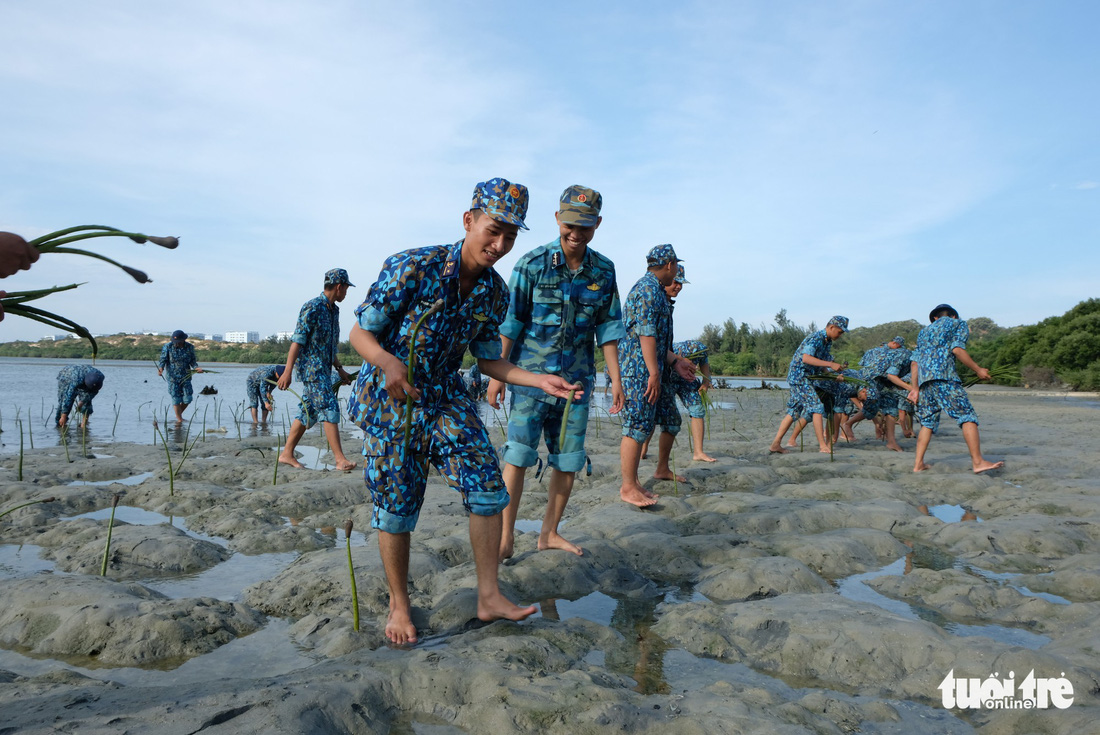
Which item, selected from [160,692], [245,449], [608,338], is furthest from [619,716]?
[245,449]

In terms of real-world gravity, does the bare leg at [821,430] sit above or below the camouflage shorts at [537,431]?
below

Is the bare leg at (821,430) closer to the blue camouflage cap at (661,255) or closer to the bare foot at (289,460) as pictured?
the blue camouflage cap at (661,255)

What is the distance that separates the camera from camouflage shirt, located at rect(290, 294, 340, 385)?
7.14 meters

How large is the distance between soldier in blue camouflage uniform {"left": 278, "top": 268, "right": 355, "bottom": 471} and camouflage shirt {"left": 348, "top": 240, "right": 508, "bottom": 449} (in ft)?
14.8

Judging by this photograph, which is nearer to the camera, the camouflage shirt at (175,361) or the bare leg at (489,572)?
the bare leg at (489,572)

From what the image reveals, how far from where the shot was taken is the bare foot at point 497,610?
3.00 metres

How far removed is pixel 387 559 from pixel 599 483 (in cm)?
432

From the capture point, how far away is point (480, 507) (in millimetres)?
2910

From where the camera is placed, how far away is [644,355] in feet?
17.5

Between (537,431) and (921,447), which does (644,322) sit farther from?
(921,447)

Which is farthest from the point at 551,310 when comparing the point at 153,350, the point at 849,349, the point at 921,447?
the point at 153,350

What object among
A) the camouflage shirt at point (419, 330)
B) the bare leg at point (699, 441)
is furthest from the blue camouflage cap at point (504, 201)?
the bare leg at point (699, 441)

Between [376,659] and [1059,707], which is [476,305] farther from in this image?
[1059,707]

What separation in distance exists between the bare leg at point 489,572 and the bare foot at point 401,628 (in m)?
0.30
